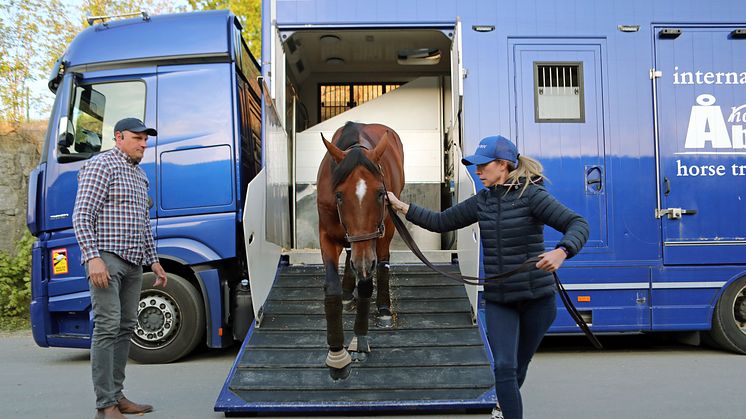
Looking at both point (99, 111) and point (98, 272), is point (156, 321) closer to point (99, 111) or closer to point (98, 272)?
point (99, 111)

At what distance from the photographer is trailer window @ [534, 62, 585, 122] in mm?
6215

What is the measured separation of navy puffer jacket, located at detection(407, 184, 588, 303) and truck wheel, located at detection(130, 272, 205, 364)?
367cm

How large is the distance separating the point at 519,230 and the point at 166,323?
13.6 ft

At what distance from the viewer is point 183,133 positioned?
20.0 ft

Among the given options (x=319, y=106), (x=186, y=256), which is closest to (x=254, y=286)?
(x=186, y=256)

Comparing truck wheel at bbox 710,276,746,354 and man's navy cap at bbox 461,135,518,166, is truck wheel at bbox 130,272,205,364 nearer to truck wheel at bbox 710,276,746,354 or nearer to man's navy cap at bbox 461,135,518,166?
man's navy cap at bbox 461,135,518,166

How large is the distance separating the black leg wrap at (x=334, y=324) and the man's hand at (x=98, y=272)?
1.46m

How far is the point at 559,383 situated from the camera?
5.19 meters

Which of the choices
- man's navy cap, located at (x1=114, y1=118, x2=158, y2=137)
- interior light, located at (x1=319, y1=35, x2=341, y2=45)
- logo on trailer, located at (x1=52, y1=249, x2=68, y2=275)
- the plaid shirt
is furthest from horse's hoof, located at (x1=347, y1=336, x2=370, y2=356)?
interior light, located at (x1=319, y1=35, x2=341, y2=45)

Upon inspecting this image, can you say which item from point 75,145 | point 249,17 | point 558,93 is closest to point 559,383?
point 558,93

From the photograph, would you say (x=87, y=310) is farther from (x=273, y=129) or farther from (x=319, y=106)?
(x=319, y=106)

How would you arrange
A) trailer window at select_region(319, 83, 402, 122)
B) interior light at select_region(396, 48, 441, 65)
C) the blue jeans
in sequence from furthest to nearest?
trailer window at select_region(319, 83, 402, 122) < interior light at select_region(396, 48, 441, 65) < the blue jeans

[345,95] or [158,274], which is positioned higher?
[345,95]

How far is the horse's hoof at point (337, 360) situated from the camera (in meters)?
4.27
